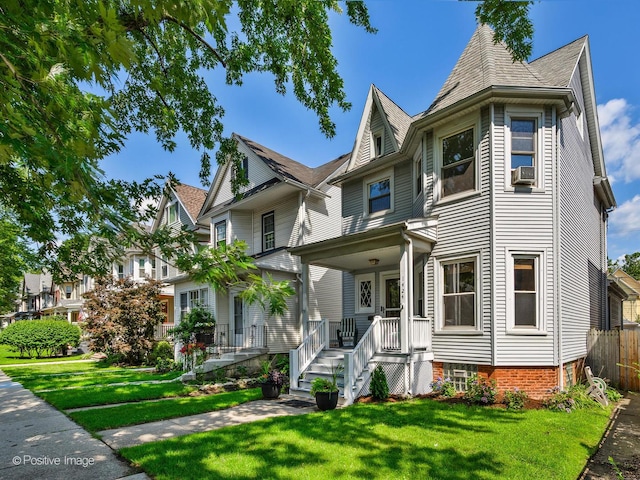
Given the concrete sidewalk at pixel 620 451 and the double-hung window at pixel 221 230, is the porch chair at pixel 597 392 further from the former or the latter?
the double-hung window at pixel 221 230

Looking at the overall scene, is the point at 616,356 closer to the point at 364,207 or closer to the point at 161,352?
the point at 364,207

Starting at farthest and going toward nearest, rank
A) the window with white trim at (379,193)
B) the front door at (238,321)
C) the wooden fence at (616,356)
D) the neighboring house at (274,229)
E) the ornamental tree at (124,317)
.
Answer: the ornamental tree at (124,317) → the front door at (238,321) → the neighboring house at (274,229) → the window with white trim at (379,193) → the wooden fence at (616,356)

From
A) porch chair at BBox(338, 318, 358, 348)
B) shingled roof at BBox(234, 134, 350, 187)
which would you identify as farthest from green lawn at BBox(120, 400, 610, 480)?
shingled roof at BBox(234, 134, 350, 187)

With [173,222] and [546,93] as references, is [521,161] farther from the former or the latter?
[173,222]

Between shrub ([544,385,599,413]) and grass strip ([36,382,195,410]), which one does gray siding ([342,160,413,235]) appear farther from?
grass strip ([36,382,195,410])

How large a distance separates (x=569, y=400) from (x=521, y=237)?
3674 mm

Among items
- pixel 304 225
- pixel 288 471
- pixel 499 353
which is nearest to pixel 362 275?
pixel 304 225

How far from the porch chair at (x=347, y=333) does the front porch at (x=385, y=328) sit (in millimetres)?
1182

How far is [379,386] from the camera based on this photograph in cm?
939

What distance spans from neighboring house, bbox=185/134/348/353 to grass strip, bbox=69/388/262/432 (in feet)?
15.7

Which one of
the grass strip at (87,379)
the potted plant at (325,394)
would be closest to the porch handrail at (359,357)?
the potted plant at (325,394)

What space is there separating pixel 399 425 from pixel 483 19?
25.0 feet

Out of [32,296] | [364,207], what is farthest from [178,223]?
[32,296]

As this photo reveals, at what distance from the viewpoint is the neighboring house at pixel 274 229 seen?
50.8 feet
